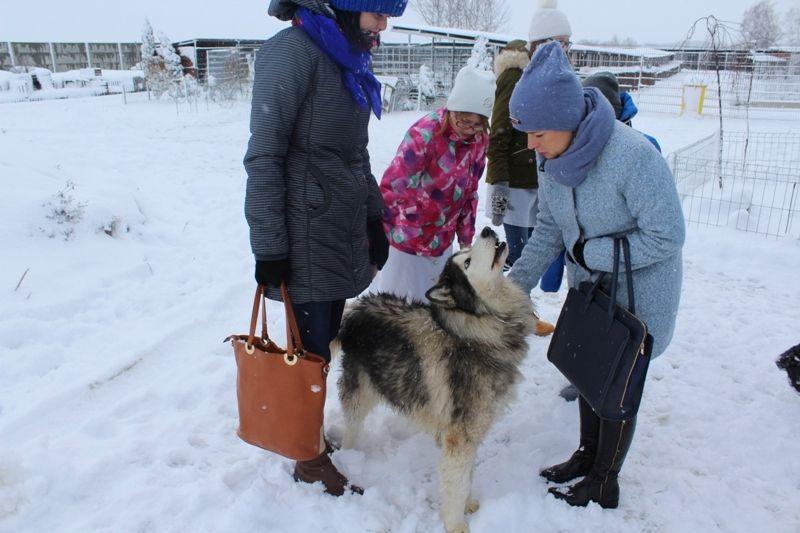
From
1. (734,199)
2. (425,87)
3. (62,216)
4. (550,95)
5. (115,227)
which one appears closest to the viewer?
(550,95)

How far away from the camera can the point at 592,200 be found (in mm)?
2092

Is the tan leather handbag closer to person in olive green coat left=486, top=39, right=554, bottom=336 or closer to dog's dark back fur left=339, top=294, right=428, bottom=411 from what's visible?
dog's dark back fur left=339, top=294, right=428, bottom=411

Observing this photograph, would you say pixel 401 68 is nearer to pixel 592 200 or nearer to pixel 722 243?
pixel 722 243

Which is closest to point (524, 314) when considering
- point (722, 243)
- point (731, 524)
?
point (731, 524)

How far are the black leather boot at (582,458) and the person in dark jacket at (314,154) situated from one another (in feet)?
4.46

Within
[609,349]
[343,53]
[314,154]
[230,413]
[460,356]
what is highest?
[343,53]

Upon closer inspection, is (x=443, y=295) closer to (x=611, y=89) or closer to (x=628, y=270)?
(x=628, y=270)

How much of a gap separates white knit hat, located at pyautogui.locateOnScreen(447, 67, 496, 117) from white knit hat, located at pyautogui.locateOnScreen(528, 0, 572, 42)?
3.94ft

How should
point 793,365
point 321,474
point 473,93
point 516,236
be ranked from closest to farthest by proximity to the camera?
point 321,474 → point 473,93 → point 793,365 → point 516,236

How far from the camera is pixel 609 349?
210 centimetres

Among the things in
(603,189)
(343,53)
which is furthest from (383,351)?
(343,53)

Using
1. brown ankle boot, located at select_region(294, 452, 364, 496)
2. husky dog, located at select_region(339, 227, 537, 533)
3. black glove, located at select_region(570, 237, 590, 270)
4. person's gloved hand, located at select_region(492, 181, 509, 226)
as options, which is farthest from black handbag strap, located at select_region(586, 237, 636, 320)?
person's gloved hand, located at select_region(492, 181, 509, 226)

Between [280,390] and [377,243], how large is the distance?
0.88 m

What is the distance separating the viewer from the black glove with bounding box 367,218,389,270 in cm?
263
